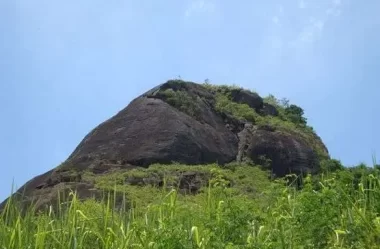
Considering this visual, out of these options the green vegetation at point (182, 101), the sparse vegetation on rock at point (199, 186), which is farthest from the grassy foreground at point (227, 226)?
the green vegetation at point (182, 101)

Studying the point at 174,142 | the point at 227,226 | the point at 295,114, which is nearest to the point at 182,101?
the point at 174,142

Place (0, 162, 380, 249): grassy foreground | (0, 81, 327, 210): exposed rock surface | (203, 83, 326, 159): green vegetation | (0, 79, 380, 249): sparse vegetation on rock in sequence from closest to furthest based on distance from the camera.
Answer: (0, 162, 380, 249): grassy foreground → (0, 79, 380, 249): sparse vegetation on rock → (0, 81, 327, 210): exposed rock surface → (203, 83, 326, 159): green vegetation

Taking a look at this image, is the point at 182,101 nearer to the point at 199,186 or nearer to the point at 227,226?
the point at 199,186

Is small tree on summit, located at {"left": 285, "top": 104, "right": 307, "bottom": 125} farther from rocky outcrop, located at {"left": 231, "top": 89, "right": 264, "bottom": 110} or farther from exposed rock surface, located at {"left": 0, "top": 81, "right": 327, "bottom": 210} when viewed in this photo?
exposed rock surface, located at {"left": 0, "top": 81, "right": 327, "bottom": 210}

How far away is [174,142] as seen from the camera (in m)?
19.3

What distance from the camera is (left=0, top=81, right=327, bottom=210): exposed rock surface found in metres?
18.6

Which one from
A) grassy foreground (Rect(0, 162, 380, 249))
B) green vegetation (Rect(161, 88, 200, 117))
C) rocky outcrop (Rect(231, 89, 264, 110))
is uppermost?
rocky outcrop (Rect(231, 89, 264, 110))

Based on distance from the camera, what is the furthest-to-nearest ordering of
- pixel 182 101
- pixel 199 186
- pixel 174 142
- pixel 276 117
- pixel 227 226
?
pixel 276 117 → pixel 182 101 → pixel 174 142 → pixel 199 186 → pixel 227 226

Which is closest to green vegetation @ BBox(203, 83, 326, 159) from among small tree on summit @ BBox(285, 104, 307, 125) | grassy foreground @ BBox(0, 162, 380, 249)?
small tree on summit @ BBox(285, 104, 307, 125)

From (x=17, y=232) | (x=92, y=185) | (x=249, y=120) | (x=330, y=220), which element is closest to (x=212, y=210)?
(x=330, y=220)

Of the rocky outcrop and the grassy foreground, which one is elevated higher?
the rocky outcrop

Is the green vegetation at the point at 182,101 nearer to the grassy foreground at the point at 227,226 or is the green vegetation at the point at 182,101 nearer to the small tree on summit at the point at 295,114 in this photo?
the small tree on summit at the point at 295,114

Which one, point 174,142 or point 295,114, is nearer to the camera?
point 174,142

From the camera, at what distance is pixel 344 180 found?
6391mm
